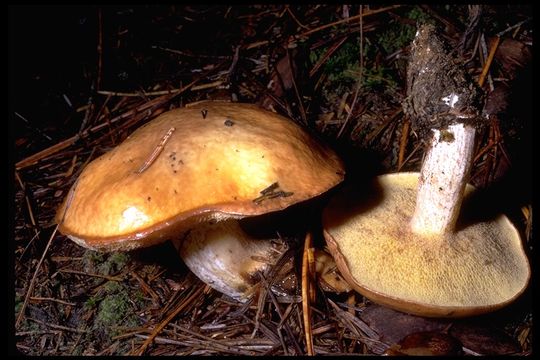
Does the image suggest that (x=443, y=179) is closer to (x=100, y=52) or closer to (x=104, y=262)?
(x=104, y=262)

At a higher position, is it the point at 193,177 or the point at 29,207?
the point at 193,177

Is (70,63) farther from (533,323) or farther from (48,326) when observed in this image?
(533,323)

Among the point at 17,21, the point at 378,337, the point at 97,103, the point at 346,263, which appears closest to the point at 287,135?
the point at 346,263

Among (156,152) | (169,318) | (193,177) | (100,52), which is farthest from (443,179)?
(100,52)

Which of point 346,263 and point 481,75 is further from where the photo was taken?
point 481,75

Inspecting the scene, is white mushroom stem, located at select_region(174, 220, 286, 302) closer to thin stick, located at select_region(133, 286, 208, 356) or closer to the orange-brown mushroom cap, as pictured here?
thin stick, located at select_region(133, 286, 208, 356)

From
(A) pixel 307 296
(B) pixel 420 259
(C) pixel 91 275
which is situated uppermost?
(B) pixel 420 259
